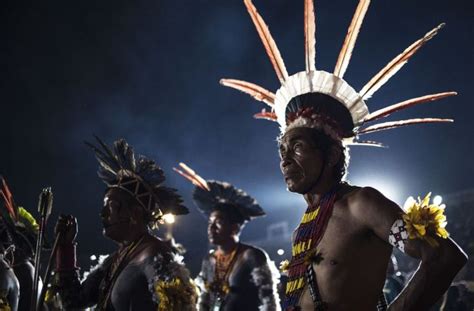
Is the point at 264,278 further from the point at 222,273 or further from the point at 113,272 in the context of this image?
the point at 113,272

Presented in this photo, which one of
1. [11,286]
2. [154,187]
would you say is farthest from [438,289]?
[11,286]

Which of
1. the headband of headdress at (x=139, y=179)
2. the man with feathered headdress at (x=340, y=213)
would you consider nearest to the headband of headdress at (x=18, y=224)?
the headband of headdress at (x=139, y=179)

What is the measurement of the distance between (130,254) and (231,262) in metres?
→ 3.42

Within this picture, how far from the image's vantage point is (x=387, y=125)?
4387 mm

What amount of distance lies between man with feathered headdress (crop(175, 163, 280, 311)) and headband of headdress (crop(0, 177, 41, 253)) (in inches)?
106

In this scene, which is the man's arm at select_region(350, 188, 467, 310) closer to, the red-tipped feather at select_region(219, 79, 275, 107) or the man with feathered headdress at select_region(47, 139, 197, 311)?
the red-tipped feather at select_region(219, 79, 275, 107)

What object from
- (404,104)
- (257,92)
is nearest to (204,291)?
(257,92)

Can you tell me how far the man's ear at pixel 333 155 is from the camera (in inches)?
149

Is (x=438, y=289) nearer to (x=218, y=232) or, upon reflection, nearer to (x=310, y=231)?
(x=310, y=231)

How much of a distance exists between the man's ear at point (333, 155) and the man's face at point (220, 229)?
4853 mm

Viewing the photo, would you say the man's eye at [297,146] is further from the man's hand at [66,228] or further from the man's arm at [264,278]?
the man's arm at [264,278]

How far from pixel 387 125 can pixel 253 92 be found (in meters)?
1.37

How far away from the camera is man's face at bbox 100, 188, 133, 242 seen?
508 centimetres

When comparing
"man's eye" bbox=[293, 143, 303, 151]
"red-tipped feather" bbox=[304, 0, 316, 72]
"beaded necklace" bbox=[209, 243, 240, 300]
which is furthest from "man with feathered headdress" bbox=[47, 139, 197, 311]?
"beaded necklace" bbox=[209, 243, 240, 300]
